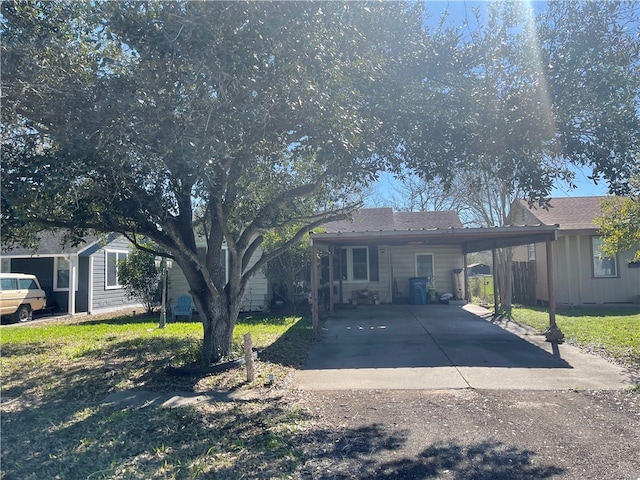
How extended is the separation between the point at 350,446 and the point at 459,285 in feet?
47.9

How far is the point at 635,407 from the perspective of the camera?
570cm

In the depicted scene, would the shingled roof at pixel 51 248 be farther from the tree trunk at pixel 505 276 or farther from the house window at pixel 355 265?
Answer: the tree trunk at pixel 505 276

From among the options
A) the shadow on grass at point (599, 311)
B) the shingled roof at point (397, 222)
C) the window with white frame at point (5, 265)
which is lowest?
the shadow on grass at point (599, 311)

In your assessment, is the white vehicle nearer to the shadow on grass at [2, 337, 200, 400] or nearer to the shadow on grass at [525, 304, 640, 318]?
the shadow on grass at [2, 337, 200, 400]

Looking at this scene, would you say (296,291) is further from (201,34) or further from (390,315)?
(201,34)

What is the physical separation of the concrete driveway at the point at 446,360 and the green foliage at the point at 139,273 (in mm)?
6880

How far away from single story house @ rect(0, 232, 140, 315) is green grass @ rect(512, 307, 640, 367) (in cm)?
1415

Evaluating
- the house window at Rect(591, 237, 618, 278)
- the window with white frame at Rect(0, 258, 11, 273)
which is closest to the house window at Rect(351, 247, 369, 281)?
the house window at Rect(591, 237, 618, 278)

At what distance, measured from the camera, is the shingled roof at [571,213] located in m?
16.5

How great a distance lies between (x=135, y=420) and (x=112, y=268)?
14.1 metres

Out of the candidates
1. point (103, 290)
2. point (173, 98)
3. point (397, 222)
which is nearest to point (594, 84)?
point (173, 98)

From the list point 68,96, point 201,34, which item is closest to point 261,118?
point 201,34

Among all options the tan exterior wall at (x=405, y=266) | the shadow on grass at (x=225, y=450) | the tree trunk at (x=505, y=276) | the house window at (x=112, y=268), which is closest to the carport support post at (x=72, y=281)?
the house window at (x=112, y=268)

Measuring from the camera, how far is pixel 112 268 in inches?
715
